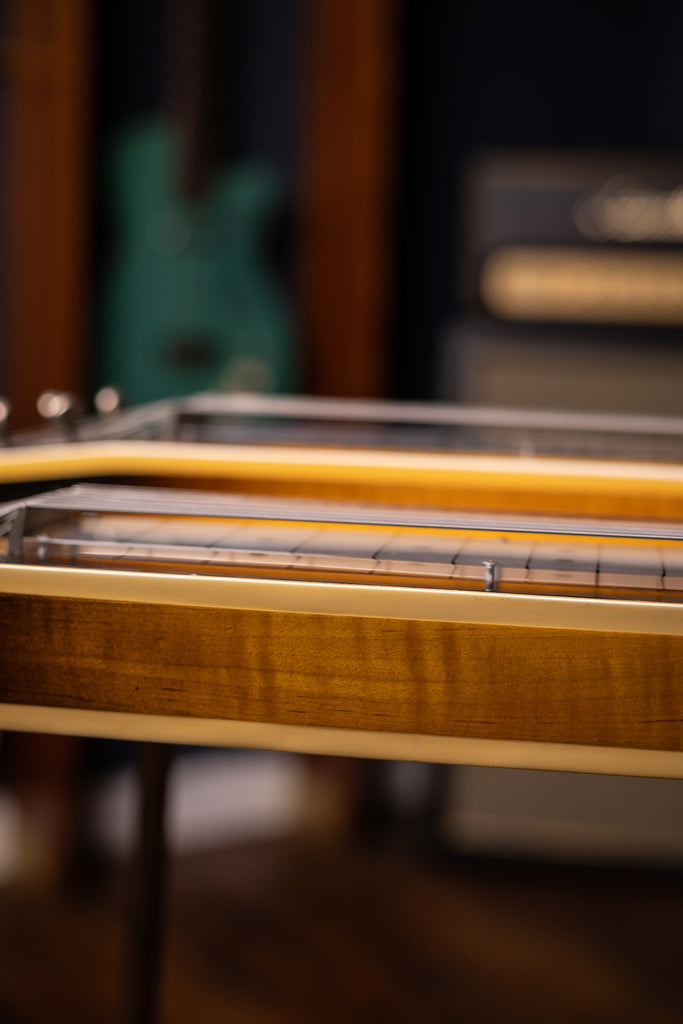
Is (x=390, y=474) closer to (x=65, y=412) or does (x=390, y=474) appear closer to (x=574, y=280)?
(x=65, y=412)

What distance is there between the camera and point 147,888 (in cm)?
114

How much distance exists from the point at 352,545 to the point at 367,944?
1120 millimetres

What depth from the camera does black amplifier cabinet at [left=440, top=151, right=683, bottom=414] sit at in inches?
73.4

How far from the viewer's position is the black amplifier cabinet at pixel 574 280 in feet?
6.12

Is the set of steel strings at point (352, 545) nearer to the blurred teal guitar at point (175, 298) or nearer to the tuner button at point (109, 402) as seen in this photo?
the tuner button at point (109, 402)

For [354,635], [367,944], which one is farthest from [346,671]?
[367,944]

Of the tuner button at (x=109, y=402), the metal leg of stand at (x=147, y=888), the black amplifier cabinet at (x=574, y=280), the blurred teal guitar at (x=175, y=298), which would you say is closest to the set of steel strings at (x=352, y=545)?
the tuner button at (x=109, y=402)

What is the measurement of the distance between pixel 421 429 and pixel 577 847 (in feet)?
3.29

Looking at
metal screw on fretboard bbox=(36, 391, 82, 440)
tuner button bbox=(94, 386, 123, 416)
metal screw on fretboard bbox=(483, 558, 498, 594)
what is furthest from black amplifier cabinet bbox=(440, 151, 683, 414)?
metal screw on fretboard bbox=(483, 558, 498, 594)

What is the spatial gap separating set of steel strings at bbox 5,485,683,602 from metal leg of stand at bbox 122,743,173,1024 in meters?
0.36

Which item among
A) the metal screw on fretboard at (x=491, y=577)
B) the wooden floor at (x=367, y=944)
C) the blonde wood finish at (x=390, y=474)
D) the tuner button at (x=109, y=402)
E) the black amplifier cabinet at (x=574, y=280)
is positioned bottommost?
the wooden floor at (x=367, y=944)

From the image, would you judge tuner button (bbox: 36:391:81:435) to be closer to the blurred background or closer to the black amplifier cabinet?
the blurred background

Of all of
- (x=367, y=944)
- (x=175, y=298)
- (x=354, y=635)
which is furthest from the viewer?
(x=175, y=298)

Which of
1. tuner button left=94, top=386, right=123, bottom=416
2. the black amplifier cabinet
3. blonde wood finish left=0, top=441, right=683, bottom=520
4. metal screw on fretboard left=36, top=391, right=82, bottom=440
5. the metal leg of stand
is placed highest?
the black amplifier cabinet
